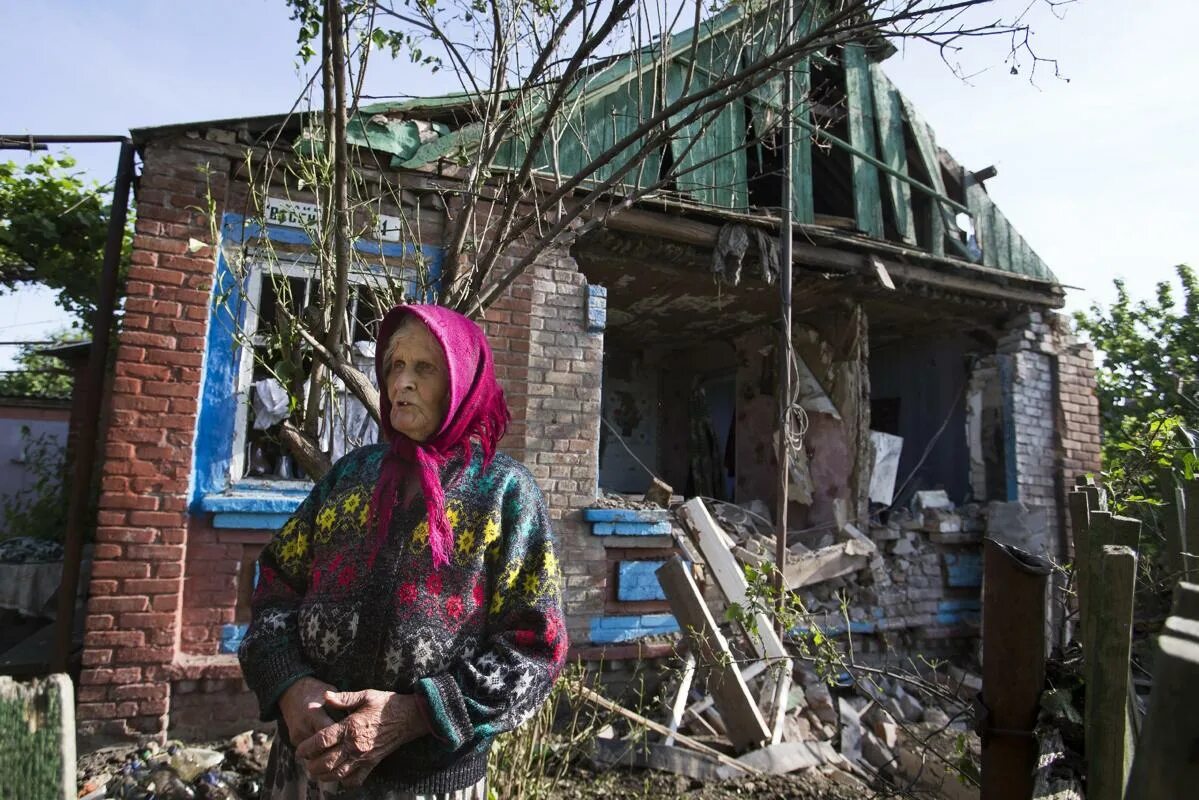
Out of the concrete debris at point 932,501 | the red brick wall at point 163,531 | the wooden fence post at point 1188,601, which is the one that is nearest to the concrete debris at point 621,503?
the red brick wall at point 163,531

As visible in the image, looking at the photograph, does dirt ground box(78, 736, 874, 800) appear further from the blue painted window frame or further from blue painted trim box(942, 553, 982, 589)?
blue painted trim box(942, 553, 982, 589)

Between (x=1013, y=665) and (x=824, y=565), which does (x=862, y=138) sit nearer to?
(x=824, y=565)

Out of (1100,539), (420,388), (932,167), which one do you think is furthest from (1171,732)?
(932,167)

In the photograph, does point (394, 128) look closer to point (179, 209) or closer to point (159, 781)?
point (179, 209)

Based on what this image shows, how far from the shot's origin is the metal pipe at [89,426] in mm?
3744

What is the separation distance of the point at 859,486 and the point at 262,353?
500 cm

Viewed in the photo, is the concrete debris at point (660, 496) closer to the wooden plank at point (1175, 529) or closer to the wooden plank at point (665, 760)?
the wooden plank at point (665, 760)

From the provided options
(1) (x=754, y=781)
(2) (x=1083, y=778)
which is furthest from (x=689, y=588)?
(2) (x=1083, y=778)

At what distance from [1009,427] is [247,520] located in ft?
20.9

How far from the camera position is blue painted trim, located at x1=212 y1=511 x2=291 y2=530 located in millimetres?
3828

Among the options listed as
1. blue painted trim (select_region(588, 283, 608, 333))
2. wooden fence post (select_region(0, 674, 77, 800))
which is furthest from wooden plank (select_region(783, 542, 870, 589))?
wooden fence post (select_region(0, 674, 77, 800))

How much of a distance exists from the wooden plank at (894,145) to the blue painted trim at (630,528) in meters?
3.54

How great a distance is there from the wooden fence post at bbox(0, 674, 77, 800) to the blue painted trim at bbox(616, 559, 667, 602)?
4.14 metres

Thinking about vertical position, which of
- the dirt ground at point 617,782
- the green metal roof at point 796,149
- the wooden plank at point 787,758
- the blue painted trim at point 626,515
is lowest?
the dirt ground at point 617,782
